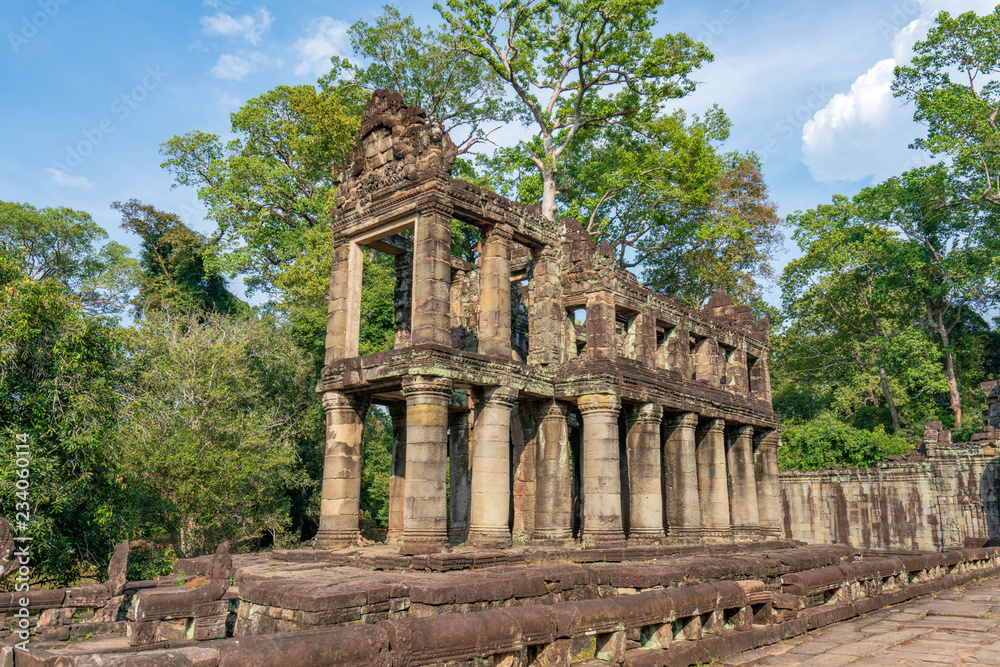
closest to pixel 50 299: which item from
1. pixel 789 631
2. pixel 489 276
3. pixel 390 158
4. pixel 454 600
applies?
pixel 390 158

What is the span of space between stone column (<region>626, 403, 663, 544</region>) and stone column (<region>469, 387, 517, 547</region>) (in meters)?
4.06

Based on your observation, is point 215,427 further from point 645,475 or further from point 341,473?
point 645,475

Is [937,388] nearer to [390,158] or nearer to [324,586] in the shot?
[390,158]

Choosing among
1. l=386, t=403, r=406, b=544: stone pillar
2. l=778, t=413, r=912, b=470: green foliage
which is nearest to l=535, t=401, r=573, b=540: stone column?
l=386, t=403, r=406, b=544: stone pillar

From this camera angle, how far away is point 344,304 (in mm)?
15578

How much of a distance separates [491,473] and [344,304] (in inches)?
204

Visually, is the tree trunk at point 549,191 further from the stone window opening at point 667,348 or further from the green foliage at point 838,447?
the green foliage at point 838,447

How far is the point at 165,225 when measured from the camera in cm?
Result: 3566

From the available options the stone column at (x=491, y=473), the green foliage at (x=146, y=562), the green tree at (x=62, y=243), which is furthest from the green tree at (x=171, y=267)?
the stone column at (x=491, y=473)

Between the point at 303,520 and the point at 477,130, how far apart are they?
18.0m

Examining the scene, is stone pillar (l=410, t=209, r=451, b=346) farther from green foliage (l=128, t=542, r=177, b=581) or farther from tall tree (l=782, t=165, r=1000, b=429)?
tall tree (l=782, t=165, r=1000, b=429)

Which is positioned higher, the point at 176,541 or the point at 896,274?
the point at 896,274

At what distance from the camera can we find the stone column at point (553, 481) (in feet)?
51.4

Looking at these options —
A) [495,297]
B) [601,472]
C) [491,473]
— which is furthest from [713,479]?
[495,297]
